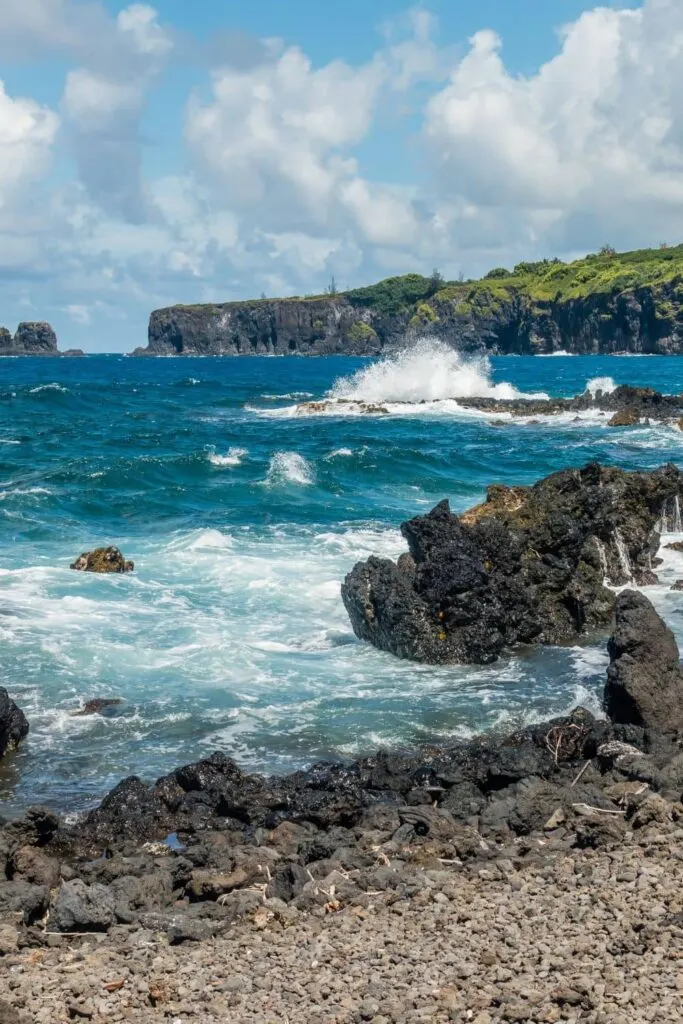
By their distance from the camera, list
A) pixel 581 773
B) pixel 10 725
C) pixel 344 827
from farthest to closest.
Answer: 1. pixel 10 725
2. pixel 581 773
3. pixel 344 827

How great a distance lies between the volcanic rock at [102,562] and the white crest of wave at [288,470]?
1186 cm

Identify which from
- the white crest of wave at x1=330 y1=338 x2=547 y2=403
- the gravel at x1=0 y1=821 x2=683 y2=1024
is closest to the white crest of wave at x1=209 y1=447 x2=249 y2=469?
the white crest of wave at x1=330 y1=338 x2=547 y2=403

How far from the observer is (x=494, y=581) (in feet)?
59.7

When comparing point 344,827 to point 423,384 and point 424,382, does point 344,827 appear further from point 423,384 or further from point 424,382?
point 424,382

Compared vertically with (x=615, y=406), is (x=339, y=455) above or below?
below

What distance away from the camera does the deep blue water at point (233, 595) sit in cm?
1458

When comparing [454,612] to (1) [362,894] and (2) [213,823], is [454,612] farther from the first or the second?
(1) [362,894]

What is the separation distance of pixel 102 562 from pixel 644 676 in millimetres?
12591

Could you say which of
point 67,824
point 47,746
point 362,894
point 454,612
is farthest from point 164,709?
point 362,894

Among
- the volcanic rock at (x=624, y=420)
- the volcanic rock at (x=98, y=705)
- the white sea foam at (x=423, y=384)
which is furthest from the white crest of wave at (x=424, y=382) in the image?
the volcanic rock at (x=98, y=705)

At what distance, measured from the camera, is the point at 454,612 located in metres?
17.6

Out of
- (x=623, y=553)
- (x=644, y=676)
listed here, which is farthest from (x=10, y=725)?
(x=623, y=553)

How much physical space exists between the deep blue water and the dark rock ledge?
1218 millimetres

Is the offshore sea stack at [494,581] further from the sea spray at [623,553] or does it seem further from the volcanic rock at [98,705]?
the volcanic rock at [98,705]
